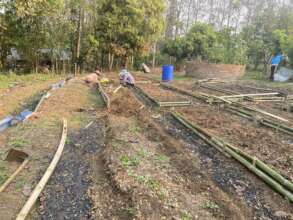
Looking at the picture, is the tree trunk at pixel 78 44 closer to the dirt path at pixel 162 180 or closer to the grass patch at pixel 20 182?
the dirt path at pixel 162 180

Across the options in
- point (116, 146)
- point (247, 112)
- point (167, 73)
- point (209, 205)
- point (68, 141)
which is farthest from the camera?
point (167, 73)

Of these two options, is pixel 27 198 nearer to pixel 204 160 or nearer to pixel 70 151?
pixel 70 151

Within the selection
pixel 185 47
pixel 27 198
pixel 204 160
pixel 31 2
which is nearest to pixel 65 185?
pixel 27 198

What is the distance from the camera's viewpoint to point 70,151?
3564mm

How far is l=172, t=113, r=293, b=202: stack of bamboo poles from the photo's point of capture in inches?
103

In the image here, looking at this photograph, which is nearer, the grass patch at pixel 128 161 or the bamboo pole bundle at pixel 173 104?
the grass patch at pixel 128 161

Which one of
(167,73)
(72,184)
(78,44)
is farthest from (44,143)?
(78,44)

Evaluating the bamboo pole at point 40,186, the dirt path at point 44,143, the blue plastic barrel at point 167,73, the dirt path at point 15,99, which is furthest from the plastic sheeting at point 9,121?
the blue plastic barrel at point 167,73

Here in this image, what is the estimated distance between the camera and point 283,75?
12867mm

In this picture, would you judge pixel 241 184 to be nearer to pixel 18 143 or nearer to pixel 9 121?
pixel 18 143

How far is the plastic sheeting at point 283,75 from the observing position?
41.6 feet

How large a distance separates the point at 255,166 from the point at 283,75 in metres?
11.5

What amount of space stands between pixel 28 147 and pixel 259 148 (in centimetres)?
328

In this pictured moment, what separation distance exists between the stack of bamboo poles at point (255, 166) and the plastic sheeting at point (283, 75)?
34.2ft
